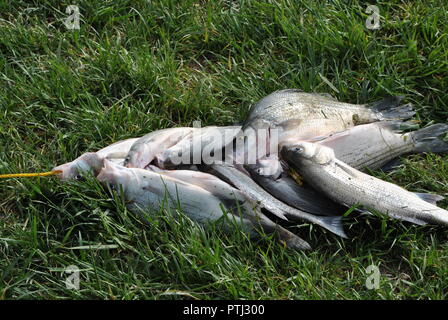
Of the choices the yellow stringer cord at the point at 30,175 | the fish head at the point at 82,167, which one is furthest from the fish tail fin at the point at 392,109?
the yellow stringer cord at the point at 30,175

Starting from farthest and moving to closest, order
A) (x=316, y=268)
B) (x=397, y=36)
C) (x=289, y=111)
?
(x=397, y=36), (x=289, y=111), (x=316, y=268)

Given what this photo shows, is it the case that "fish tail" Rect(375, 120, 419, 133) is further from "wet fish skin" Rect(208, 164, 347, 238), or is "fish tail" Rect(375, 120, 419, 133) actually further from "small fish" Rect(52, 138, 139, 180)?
"small fish" Rect(52, 138, 139, 180)

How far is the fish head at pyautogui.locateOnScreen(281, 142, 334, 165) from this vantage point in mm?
4617

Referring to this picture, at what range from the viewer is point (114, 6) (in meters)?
6.07

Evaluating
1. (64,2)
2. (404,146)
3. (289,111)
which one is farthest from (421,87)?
(64,2)

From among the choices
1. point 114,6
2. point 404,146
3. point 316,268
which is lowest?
point 316,268

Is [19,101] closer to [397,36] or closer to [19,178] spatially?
[19,178]

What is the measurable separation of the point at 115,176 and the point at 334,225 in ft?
4.63

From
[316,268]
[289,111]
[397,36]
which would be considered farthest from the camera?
A: [397,36]

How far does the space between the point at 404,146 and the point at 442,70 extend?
2.83ft

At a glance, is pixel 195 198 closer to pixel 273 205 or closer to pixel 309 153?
pixel 273 205

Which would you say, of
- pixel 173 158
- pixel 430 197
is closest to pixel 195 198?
pixel 173 158

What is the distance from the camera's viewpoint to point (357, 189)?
4547 millimetres

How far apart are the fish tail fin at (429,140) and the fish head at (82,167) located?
219 cm
